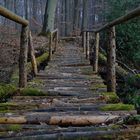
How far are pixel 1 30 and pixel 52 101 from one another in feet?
36.6

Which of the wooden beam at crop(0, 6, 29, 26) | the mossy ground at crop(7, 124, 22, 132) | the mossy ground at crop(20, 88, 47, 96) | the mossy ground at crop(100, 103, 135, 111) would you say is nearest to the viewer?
the mossy ground at crop(7, 124, 22, 132)

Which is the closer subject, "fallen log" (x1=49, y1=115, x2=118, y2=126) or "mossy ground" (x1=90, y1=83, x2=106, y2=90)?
"fallen log" (x1=49, y1=115, x2=118, y2=126)

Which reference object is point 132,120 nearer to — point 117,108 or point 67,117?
point 67,117

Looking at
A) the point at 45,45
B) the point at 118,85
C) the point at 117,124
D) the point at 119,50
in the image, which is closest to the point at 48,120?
the point at 117,124

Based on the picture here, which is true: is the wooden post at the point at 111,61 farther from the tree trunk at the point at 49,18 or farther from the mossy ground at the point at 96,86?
the tree trunk at the point at 49,18

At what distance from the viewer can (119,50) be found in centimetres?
1534

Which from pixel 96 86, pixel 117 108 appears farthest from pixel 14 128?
pixel 96 86

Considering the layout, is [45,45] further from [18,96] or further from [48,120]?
[48,120]

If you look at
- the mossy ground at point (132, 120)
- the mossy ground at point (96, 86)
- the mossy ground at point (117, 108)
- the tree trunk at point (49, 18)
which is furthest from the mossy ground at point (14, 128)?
the tree trunk at point (49, 18)

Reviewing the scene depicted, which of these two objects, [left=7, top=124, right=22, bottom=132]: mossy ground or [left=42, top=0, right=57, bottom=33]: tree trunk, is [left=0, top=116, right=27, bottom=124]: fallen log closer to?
[left=7, top=124, right=22, bottom=132]: mossy ground

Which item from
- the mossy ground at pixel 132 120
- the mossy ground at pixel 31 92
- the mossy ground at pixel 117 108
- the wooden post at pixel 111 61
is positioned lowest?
the mossy ground at pixel 132 120

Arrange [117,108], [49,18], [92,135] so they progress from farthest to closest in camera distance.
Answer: [49,18] → [117,108] → [92,135]

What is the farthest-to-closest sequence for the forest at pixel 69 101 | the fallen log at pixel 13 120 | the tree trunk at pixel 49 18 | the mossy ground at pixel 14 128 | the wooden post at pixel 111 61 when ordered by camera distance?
the tree trunk at pixel 49 18 < the wooden post at pixel 111 61 < the fallen log at pixel 13 120 < the mossy ground at pixel 14 128 < the forest at pixel 69 101

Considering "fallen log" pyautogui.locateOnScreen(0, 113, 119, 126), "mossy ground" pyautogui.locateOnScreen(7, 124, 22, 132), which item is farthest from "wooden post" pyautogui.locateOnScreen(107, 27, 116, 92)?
"mossy ground" pyautogui.locateOnScreen(7, 124, 22, 132)
